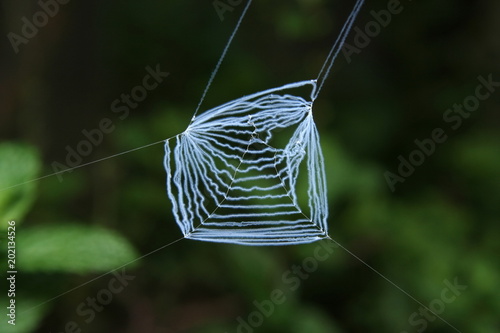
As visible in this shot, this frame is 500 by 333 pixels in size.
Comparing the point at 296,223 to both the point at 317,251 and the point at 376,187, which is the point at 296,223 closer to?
the point at 317,251

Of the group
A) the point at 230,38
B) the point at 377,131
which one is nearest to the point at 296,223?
the point at 377,131
